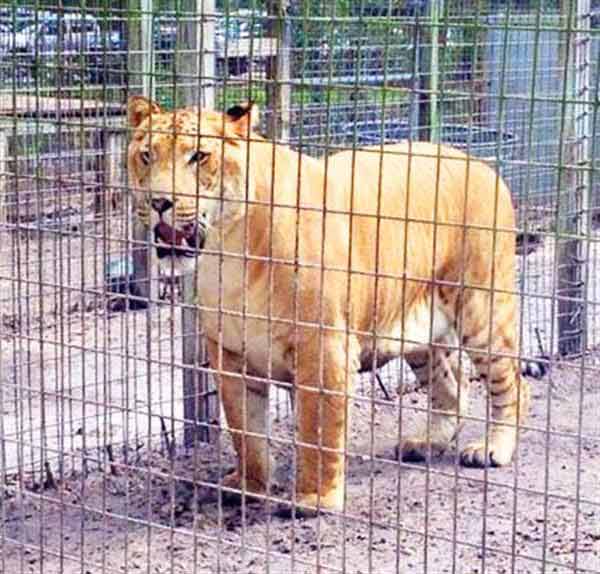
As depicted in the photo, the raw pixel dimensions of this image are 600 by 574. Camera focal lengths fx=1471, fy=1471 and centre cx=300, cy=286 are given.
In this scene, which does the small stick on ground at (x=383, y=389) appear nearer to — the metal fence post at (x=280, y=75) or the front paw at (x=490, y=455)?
the front paw at (x=490, y=455)

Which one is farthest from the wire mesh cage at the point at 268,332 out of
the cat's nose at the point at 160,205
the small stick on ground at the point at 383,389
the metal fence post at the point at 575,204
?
the metal fence post at the point at 575,204

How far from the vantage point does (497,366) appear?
6.20 m

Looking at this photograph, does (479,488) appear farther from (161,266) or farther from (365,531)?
(161,266)

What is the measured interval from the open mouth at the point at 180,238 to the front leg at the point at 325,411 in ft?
2.25

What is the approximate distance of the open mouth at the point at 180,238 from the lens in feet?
14.6

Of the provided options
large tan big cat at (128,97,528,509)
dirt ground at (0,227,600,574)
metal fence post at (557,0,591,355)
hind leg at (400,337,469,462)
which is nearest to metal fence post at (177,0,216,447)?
dirt ground at (0,227,600,574)

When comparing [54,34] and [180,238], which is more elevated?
[54,34]

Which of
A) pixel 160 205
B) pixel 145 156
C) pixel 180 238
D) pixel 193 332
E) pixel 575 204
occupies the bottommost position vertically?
pixel 193 332

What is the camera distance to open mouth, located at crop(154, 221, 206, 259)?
4.44m

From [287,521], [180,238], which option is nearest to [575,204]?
[287,521]

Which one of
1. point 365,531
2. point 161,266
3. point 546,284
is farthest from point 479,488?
point 546,284

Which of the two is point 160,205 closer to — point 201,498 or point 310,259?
point 310,259

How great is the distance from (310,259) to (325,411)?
1.80ft

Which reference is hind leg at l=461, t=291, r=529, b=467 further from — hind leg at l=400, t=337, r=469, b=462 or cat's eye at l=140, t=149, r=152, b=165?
cat's eye at l=140, t=149, r=152, b=165
